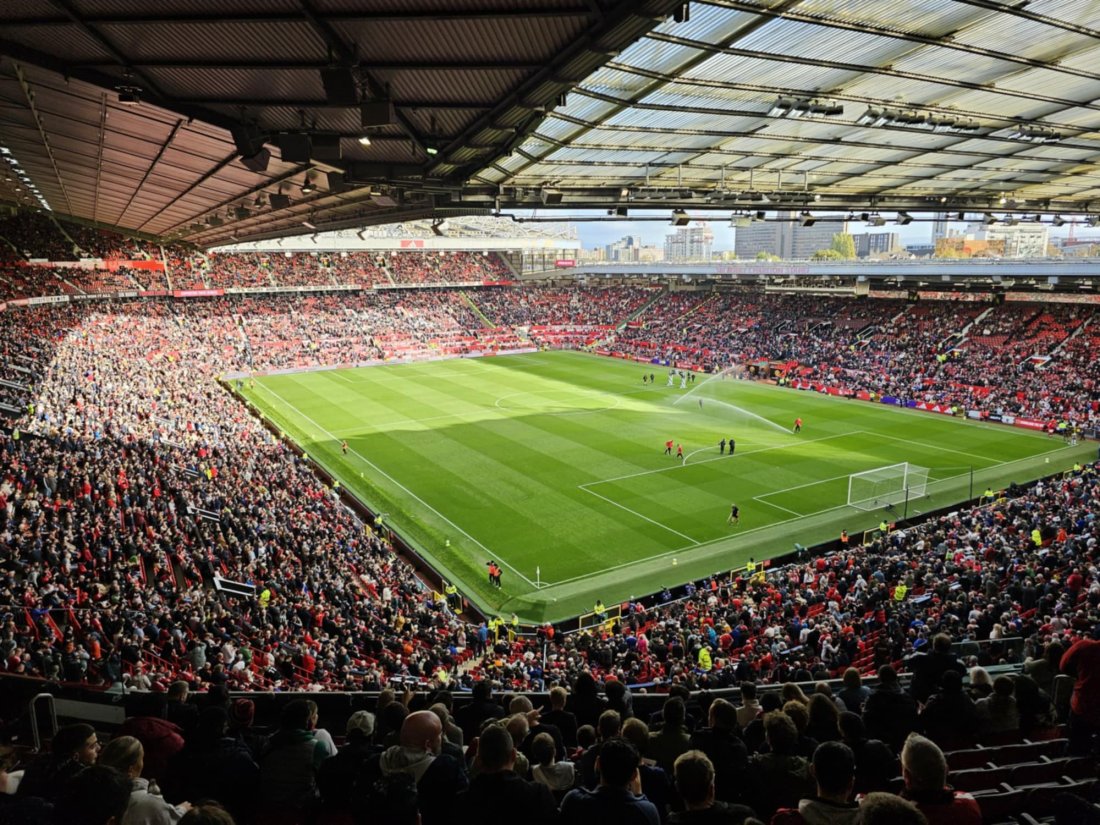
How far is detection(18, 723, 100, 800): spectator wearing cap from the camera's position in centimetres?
449

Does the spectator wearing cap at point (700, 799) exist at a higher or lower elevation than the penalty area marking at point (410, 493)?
higher

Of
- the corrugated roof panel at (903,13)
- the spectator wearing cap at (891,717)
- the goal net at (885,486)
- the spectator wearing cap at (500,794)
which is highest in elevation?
the corrugated roof panel at (903,13)

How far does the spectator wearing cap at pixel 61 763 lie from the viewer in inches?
177

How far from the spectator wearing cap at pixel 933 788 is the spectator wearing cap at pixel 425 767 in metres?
2.41

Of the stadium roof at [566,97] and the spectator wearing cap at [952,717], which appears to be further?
the stadium roof at [566,97]

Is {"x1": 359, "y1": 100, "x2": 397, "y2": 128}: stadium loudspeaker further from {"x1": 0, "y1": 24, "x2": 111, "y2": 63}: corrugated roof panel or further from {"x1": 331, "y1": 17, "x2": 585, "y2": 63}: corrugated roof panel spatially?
{"x1": 0, "y1": 24, "x2": 111, "y2": 63}: corrugated roof panel

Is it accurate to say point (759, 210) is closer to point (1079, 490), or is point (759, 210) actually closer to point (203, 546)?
point (1079, 490)

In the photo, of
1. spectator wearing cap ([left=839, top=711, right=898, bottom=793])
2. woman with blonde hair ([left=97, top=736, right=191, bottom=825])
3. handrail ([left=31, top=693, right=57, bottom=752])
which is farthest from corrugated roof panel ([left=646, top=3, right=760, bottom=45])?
handrail ([left=31, top=693, right=57, bottom=752])

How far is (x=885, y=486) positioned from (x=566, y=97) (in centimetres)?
2463

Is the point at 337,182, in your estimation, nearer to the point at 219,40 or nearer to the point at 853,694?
the point at 219,40

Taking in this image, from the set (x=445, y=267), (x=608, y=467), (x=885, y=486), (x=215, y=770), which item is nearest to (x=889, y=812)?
(x=215, y=770)

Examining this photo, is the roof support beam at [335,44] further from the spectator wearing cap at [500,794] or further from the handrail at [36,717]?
the spectator wearing cap at [500,794]

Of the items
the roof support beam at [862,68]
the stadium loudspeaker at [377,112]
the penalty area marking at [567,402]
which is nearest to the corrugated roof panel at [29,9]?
the stadium loudspeaker at [377,112]

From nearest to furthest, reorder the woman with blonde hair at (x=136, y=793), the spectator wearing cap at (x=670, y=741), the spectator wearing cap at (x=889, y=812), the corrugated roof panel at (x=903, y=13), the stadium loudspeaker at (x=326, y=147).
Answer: the spectator wearing cap at (x=889, y=812) < the woman with blonde hair at (x=136, y=793) < the spectator wearing cap at (x=670, y=741) < the corrugated roof panel at (x=903, y=13) < the stadium loudspeaker at (x=326, y=147)
